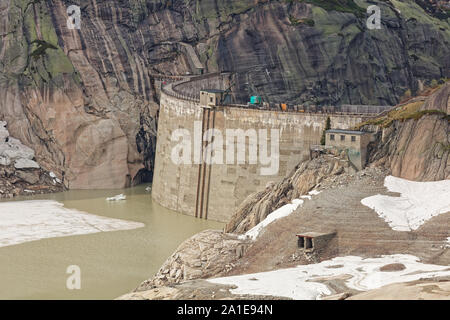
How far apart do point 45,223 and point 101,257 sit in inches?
662

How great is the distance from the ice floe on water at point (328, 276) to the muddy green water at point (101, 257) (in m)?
15.5

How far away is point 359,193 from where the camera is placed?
8294 centimetres

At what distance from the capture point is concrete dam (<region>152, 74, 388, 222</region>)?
99.1 meters

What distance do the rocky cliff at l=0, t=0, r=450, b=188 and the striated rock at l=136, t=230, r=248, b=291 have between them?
49343 millimetres

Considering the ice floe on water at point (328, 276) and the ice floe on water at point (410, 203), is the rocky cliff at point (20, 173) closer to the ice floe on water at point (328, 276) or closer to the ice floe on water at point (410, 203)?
the ice floe on water at point (410, 203)

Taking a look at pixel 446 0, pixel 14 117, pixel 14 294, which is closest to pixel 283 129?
pixel 14 294

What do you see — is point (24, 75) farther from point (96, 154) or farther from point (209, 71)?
point (209, 71)

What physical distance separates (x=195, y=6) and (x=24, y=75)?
2866 centimetres

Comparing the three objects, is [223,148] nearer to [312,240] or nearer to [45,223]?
[45,223]

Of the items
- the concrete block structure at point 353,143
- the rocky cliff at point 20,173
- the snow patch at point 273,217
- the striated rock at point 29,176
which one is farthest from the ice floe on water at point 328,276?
the striated rock at point 29,176

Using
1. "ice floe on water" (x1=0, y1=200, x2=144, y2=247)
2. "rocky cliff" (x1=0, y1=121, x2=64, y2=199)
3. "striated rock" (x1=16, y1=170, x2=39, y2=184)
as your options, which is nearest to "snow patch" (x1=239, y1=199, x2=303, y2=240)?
"ice floe on water" (x1=0, y1=200, x2=144, y2=247)

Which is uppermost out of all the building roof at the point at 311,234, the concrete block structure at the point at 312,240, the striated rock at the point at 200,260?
the building roof at the point at 311,234

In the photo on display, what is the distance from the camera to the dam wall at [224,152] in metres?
98.8

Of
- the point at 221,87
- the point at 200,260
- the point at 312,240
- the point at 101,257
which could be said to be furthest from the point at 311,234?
the point at 221,87
